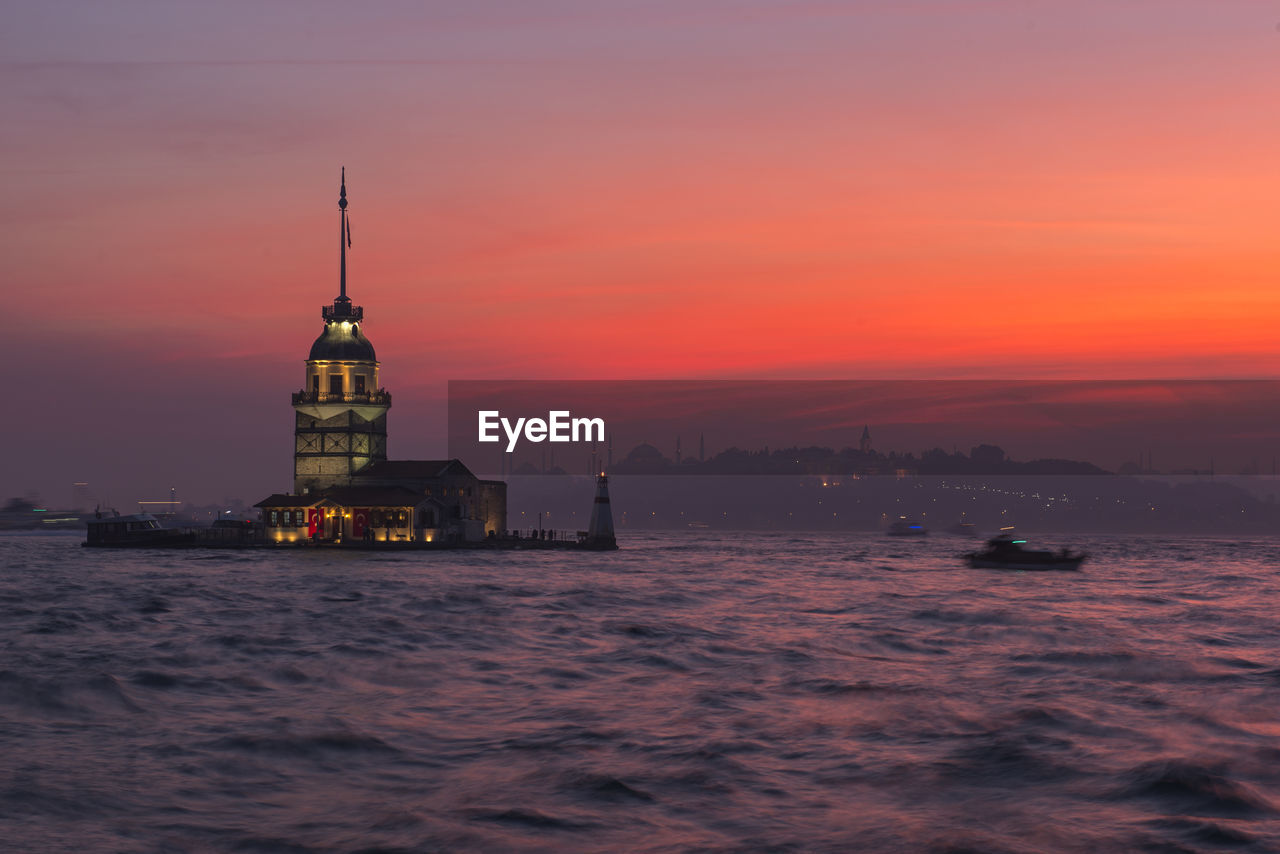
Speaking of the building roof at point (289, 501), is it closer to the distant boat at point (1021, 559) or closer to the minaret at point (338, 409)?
the minaret at point (338, 409)

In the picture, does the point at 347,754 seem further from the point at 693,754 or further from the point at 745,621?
the point at 745,621

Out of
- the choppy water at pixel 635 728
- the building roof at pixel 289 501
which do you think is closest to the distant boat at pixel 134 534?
the building roof at pixel 289 501

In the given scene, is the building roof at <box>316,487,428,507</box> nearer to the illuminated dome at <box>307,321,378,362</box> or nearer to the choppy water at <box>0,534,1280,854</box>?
the illuminated dome at <box>307,321,378,362</box>

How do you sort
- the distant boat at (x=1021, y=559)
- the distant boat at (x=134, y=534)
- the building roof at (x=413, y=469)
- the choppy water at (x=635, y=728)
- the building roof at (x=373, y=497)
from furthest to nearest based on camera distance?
the distant boat at (x=134, y=534) → the building roof at (x=413, y=469) → the building roof at (x=373, y=497) → the distant boat at (x=1021, y=559) → the choppy water at (x=635, y=728)

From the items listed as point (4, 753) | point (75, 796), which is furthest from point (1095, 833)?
point (4, 753)

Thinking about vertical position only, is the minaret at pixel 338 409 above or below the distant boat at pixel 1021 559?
above

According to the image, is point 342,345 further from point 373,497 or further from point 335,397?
point 373,497

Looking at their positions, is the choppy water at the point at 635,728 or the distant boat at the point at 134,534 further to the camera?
the distant boat at the point at 134,534

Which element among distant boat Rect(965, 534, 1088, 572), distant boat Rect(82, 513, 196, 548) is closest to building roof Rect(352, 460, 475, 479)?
distant boat Rect(82, 513, 196, 548)
